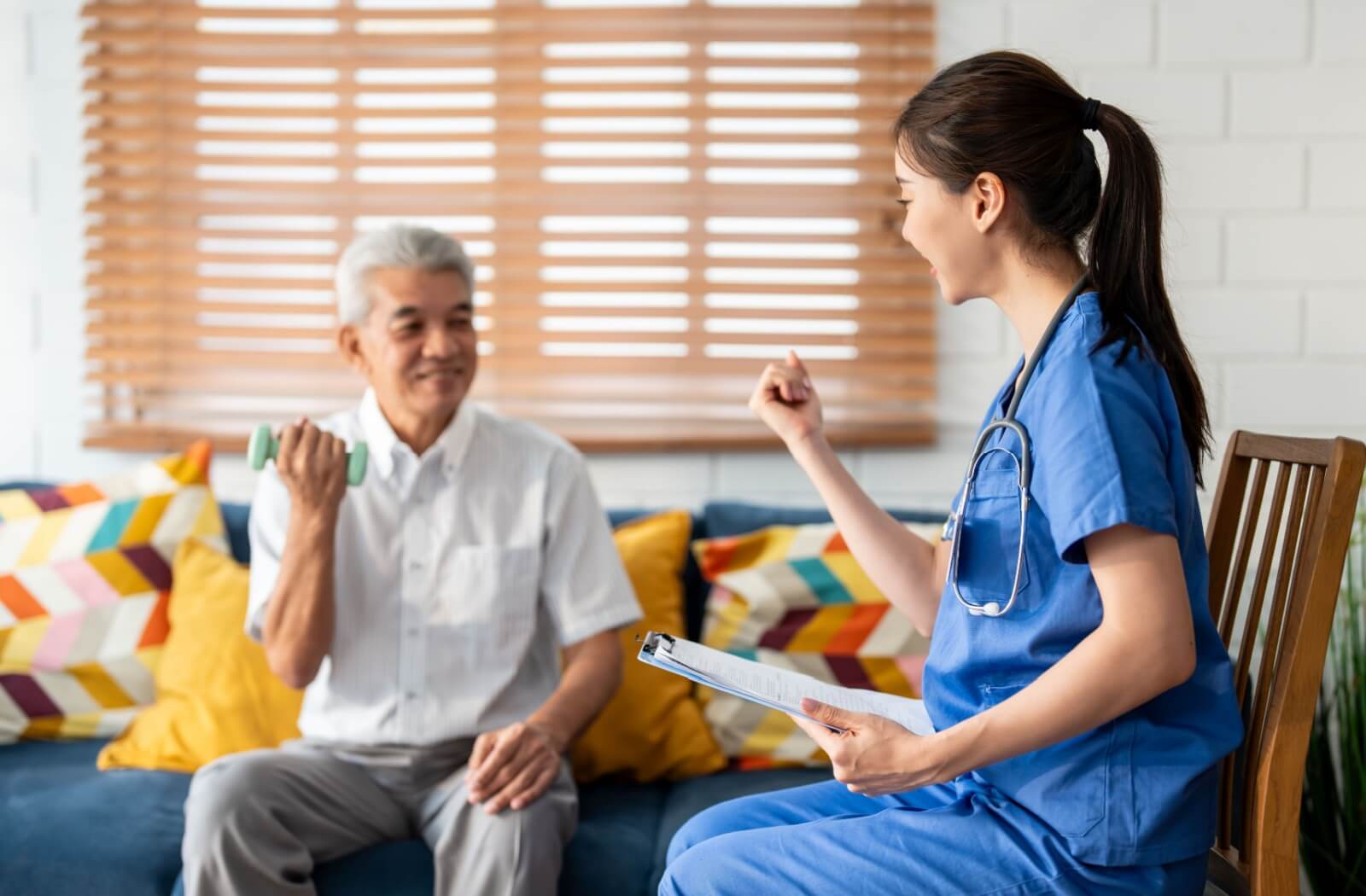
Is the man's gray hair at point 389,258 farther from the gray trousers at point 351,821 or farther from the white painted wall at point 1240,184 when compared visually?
the white painted wall at point 1240,184

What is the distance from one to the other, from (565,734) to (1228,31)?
1.86 m

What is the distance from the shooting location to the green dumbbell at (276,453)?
1.80 meters

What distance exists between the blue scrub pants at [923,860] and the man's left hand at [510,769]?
1.35ft

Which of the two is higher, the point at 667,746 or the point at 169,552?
the point at 169,552

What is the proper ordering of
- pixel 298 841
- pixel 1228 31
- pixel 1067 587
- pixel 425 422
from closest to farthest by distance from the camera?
1. pixel 1067 587
2. pixel 298 841
3. pixel 425 422
4. pixel 1228 31

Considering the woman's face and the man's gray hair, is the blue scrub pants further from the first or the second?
the man's gray hair

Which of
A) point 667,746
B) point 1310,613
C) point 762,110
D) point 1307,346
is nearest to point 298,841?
point 667,746

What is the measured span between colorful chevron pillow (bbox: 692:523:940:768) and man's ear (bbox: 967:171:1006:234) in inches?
38.6

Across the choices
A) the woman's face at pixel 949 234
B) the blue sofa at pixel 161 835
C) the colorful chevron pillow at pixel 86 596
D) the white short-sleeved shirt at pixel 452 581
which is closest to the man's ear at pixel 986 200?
the woman's face at pixel 949 234

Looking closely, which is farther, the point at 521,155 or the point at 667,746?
the point at 521,155

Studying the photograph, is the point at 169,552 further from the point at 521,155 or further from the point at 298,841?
the point at 521,155

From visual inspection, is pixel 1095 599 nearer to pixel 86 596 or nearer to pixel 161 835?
pixel 161 835

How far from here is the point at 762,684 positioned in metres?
1.23

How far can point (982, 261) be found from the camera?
127 centimetres
